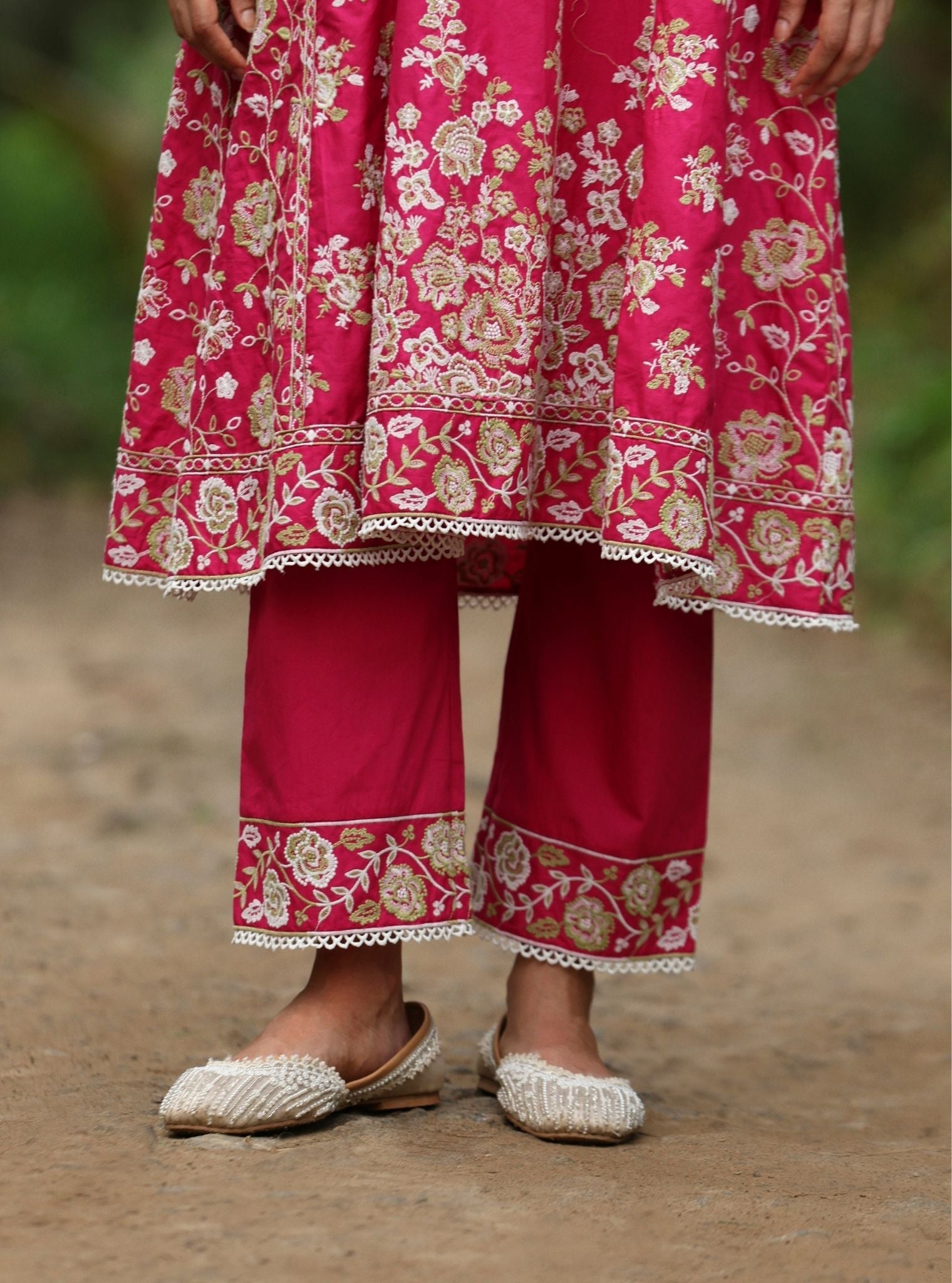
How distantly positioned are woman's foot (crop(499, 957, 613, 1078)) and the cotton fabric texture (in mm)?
452

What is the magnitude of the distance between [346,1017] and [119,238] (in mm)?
7893

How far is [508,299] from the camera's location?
1389 millimetres

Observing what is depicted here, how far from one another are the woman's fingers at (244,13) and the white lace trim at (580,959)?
1.00 meters

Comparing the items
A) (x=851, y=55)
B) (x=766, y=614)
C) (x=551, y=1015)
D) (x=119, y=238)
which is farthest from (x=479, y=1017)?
(x=119, y=238)

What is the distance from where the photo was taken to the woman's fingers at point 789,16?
1.48 meters

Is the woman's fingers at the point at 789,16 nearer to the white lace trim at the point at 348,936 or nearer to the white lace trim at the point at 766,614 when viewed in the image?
the white lace trim at the point at 766,614

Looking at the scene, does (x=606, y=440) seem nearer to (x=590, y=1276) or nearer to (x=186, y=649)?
(x=590, y=1276)

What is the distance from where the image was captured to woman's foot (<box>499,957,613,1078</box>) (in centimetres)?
158

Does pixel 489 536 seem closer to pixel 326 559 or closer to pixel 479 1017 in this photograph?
pixel 326 559

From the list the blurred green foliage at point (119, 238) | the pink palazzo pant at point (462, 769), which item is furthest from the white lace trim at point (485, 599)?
the blurred green foliage at point (119, 238)

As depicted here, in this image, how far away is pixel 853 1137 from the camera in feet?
5.72

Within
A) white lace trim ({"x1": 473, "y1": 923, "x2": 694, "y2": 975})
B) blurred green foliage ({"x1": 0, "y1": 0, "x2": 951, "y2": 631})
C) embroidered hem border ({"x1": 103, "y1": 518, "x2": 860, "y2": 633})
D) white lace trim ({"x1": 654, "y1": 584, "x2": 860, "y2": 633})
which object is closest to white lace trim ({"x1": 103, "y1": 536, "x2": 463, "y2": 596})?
embroidered hem border ({"x1": 103, "y1": 518, "x2": 860, "y2": 633})

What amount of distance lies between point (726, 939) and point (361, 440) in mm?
1714

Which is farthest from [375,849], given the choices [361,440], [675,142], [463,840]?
[675,142]
